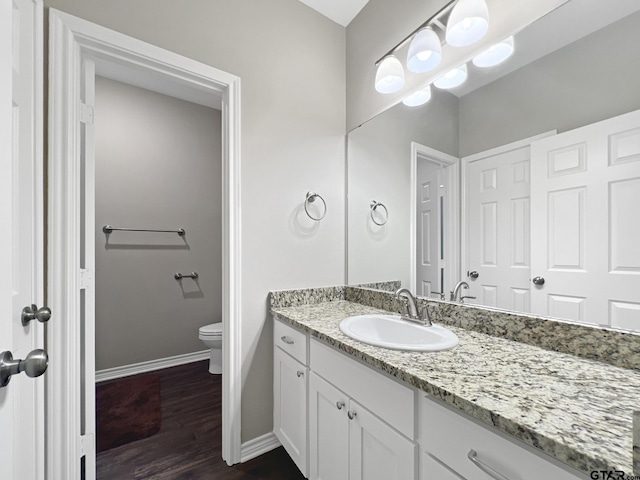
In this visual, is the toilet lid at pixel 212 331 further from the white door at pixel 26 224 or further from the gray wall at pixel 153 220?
the white door at pixel 26 224

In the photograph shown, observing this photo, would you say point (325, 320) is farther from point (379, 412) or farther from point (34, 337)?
point (34, 337)

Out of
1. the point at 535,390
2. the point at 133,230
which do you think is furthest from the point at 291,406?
the point at 133,230

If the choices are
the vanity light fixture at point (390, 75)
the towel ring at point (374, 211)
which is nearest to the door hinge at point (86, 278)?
the towel ring at point (374, 211)

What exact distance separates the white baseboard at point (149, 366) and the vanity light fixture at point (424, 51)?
10.0ft

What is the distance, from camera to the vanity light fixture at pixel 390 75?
1558mm

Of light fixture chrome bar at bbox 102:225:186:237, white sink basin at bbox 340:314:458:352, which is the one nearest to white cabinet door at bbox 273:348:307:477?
white sink basin at bbox 340:314:458:352

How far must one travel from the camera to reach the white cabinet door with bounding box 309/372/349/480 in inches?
42.1

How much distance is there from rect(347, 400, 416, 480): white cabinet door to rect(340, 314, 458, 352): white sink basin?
24 centimetres

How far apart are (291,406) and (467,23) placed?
6.29 ft

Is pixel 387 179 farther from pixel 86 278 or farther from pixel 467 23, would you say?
pixel 86 278

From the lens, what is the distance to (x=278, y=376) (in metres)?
1.58

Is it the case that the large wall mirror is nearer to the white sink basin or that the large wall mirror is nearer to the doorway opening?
the doorway opening

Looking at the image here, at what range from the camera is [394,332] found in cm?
136

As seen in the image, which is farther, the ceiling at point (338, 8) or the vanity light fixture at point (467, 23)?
the ceiling at point (338, 8)
